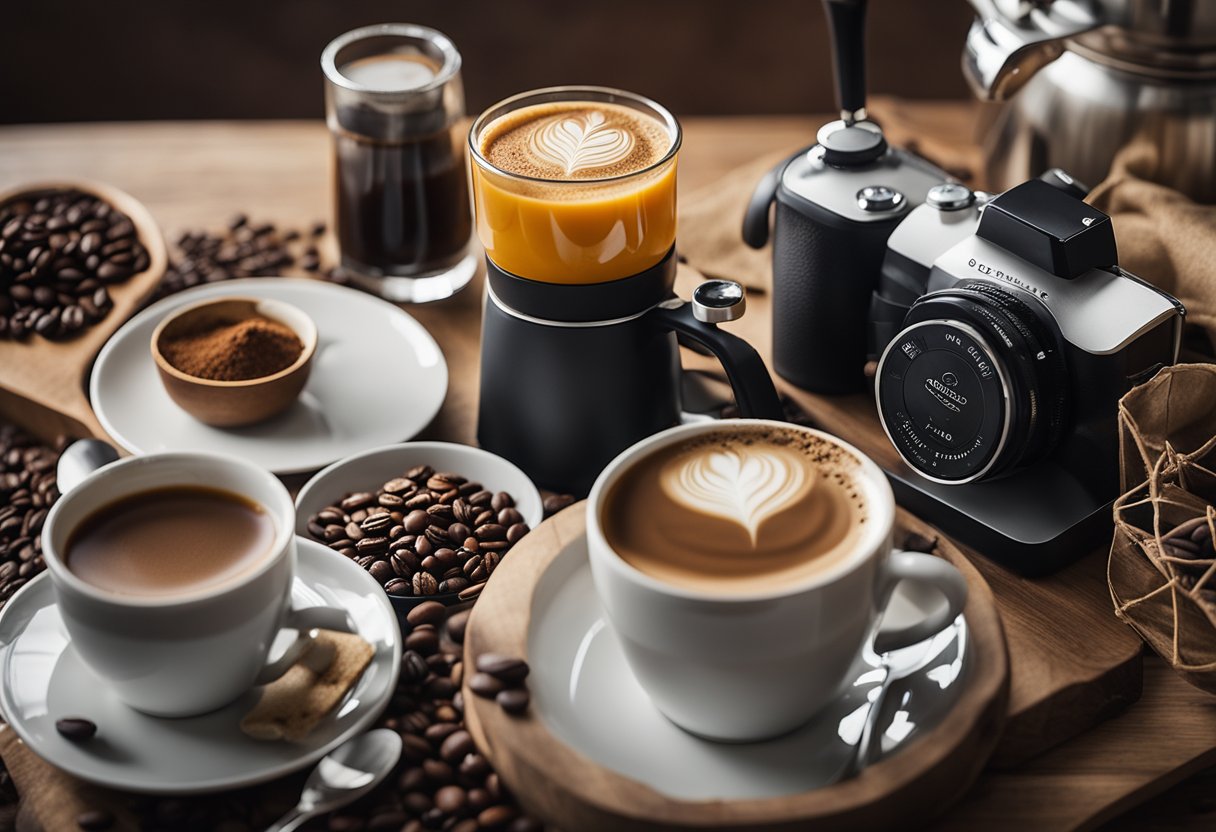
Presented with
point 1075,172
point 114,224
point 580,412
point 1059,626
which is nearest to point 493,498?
point 580,412

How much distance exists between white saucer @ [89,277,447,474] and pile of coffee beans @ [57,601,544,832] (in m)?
0.37

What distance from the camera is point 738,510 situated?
2.83 ft

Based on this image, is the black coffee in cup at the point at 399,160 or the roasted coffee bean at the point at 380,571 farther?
the black coffee in cup at the point at 399,160

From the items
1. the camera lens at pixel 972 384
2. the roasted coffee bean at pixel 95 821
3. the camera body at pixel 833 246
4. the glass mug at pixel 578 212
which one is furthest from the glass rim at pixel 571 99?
the roasted coffee bean at pixel 95 821

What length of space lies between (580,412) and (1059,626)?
44 cm

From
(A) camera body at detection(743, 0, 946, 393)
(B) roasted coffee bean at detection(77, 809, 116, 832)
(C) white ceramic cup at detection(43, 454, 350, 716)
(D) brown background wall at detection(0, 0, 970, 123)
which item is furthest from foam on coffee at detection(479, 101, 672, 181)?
(D) brown background wall at detection(0, 0, 970, 123)

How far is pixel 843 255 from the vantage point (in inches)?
47.1

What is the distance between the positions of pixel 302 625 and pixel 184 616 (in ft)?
0.38

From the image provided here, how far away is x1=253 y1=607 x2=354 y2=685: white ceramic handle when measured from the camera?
3.08 ft

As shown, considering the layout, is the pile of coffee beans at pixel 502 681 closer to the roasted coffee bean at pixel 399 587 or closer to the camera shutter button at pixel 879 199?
the roasted coffee bean at pixel 399 587

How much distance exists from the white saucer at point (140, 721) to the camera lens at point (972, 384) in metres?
0.47

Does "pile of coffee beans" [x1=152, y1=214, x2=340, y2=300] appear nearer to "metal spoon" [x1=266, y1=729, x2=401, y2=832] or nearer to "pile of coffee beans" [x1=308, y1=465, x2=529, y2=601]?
"pile of coffee beans" [x1=308, y1=465, x2=529, y2=601]

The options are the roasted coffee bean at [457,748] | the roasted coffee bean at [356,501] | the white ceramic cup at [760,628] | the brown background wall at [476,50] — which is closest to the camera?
the white ceramic cup at [760,628]

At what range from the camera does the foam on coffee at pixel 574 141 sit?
1110 mm
